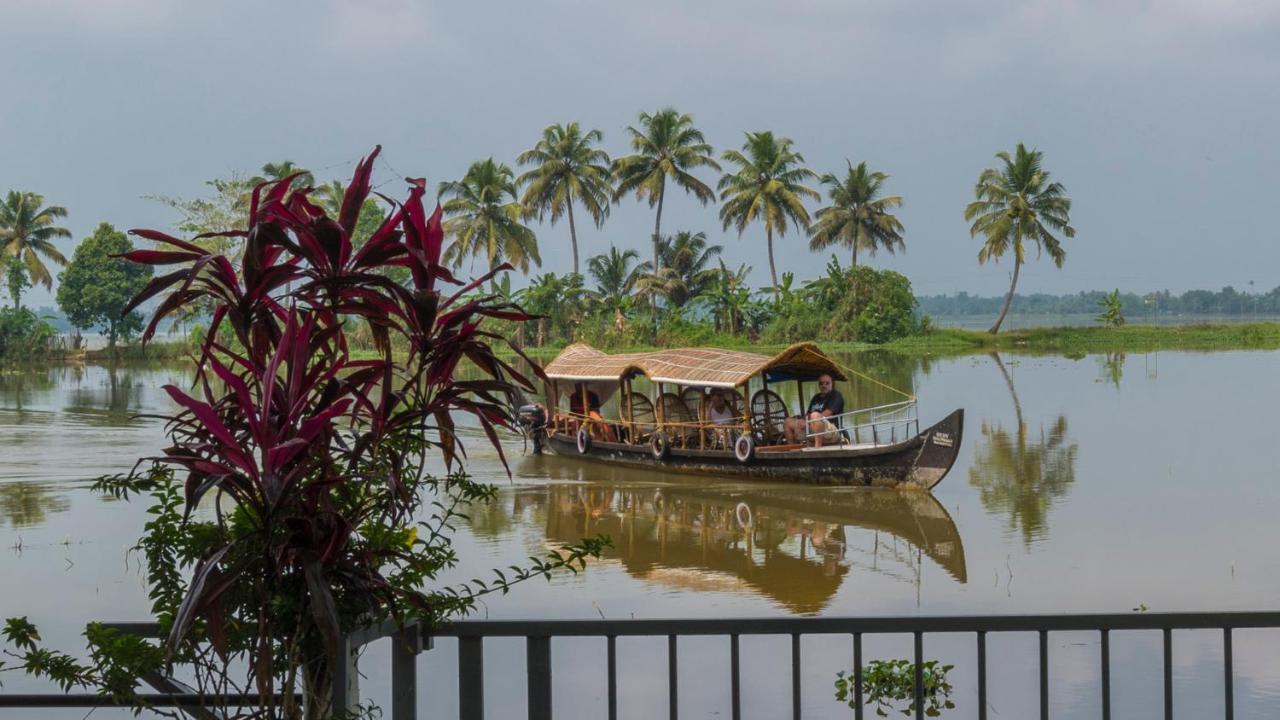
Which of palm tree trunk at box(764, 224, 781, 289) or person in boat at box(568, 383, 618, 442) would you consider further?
palm tree trunk at box(764, 224, 781, 289)

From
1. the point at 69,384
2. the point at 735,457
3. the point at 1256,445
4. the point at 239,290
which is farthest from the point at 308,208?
the point at 69,384

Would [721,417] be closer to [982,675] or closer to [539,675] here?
[982,675]

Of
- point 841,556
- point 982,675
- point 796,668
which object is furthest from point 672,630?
point 841,556

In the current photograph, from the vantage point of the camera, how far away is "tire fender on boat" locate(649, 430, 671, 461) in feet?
51.8

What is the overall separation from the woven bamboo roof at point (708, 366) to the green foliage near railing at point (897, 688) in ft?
25.5

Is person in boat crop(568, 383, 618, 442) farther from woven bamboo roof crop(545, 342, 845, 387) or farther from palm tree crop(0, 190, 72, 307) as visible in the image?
palm tree crop(0, 190, 72, 307)

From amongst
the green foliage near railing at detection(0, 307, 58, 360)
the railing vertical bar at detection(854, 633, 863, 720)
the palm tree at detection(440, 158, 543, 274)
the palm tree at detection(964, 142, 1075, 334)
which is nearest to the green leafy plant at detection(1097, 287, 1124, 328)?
the palm tree at detection(964, 142, 1075, 334)

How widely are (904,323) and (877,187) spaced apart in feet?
22.3

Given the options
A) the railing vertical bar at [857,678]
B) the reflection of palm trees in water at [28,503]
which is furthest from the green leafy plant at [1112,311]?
the railing vertical bar at [857,678]

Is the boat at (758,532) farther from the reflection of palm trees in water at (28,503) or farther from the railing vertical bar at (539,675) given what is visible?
the railing vertical bar at (539,675)

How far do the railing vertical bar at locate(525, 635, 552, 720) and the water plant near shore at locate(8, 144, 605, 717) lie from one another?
188 millimetres

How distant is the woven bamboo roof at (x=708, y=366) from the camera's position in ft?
48.1

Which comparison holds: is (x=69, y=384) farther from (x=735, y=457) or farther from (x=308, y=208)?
(x=308, y=208)

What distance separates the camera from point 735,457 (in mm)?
14883
